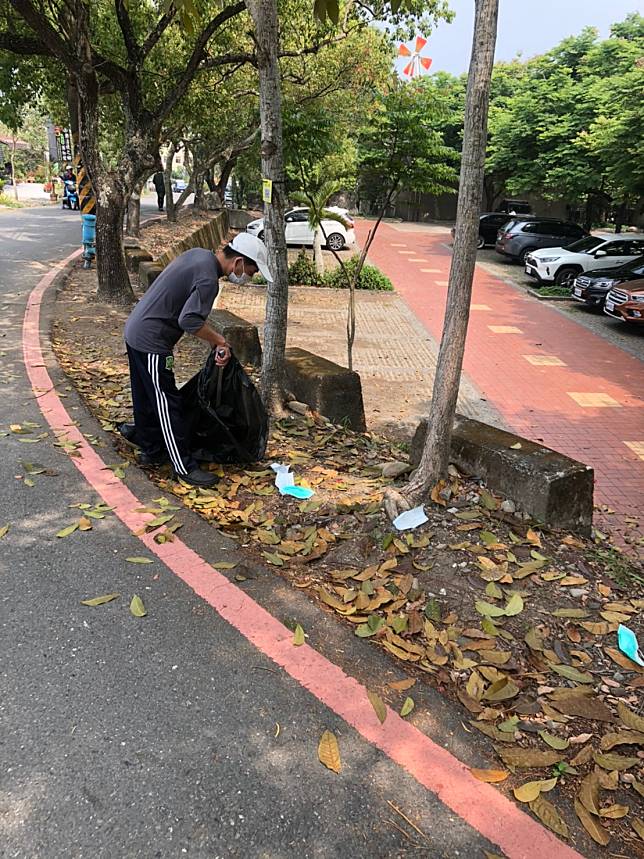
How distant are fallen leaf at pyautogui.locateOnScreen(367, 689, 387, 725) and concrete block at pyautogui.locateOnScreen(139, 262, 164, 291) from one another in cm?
901

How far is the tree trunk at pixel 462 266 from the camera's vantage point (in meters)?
3.37

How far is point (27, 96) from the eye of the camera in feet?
48.6

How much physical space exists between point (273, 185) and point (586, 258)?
1606 cm

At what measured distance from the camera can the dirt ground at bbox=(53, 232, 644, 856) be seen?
2.39 m

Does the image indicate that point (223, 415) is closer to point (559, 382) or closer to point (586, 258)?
point (559, 382)

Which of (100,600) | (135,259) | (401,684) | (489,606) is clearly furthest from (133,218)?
(401,684)

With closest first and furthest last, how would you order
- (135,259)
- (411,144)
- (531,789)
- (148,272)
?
(531,789) → (411,144) → (148,272) → (135,259)

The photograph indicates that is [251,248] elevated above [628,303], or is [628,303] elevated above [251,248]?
[251,248]

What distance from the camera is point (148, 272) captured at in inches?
428

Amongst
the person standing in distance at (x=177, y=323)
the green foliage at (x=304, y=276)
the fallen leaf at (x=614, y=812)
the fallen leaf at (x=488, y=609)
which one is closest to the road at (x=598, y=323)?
the green foliage at (x=304, y=276)

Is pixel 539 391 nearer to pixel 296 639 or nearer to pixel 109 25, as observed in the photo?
pixel 296 639

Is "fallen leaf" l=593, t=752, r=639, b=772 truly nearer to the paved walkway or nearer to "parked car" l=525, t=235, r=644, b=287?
the paved walkway

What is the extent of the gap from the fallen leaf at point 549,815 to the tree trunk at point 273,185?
13.0ft

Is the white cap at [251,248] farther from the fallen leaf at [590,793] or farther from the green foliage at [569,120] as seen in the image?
the green foliage at [569,120]
